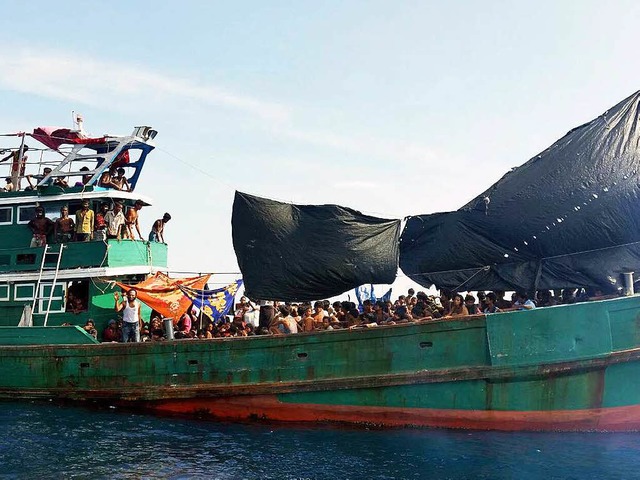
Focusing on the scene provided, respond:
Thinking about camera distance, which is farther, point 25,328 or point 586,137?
point 25,328

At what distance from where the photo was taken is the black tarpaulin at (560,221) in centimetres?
1192

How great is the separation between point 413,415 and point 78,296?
8.63 meters

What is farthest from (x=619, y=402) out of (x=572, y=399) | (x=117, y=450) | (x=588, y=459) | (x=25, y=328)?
(x=25, y=328)

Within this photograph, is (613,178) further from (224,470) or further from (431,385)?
(224,470)

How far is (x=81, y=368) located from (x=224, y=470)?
602 centimetres

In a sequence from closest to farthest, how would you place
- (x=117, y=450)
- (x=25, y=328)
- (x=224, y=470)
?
(x=224, y=470) < (x=117, y=450) < (x=25, y=328)

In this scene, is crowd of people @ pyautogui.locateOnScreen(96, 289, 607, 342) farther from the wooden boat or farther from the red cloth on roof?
the red cloth on roof

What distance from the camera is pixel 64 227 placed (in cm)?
1589

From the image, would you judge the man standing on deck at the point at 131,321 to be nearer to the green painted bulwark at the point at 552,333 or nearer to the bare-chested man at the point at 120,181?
the bare-chested man at the point at 120,181

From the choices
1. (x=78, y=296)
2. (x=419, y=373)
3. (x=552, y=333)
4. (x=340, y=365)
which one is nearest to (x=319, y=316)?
(x=340, y=365)

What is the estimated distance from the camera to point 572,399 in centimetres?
1180

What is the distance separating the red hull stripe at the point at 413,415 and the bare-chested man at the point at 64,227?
501 cm

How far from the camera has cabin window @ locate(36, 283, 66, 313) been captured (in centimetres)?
1584

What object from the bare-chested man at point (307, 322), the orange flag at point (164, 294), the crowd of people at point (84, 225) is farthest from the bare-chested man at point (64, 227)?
the bare-chested man at point (307, 322)
